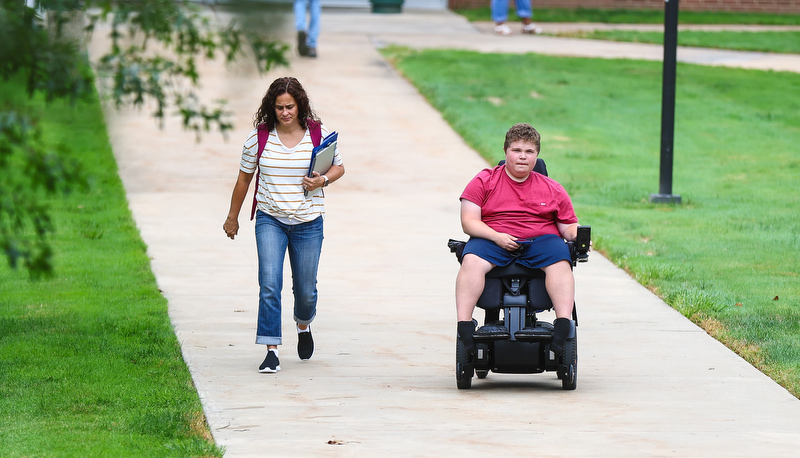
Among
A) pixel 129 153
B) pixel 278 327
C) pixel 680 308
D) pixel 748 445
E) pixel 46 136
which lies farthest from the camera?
pixel 129 153

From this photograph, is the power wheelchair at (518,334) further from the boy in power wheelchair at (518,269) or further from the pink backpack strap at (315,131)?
the pink backpack strap at (315,131)

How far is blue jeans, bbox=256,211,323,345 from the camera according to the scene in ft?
22.7

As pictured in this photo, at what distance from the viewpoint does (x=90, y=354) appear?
7098 mm

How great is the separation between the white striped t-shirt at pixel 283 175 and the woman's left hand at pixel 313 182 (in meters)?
0.05

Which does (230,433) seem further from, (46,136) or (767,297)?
(767,297)

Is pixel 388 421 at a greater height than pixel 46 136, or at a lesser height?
lesser

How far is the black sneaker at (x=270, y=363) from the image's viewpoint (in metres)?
6.90

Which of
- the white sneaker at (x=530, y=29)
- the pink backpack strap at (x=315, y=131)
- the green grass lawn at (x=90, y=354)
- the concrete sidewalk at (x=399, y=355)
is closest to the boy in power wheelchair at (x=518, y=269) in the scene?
the concrete sidewalk at (x=399, y=355)

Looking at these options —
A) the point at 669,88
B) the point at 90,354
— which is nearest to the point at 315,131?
the point at 90,354

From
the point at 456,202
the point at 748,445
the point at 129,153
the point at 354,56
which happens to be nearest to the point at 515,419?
the point at 748,445

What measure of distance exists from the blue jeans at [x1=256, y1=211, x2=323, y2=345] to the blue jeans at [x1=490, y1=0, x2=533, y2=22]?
57.0ft

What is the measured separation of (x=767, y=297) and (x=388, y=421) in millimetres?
3997

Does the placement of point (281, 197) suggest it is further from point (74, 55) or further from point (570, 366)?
point (74, 55)

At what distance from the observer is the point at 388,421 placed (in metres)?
5.87
